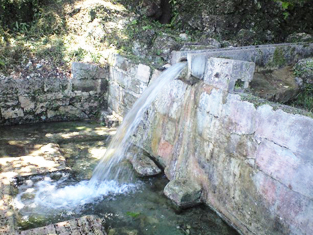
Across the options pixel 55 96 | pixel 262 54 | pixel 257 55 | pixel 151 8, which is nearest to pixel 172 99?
pixel 257 55

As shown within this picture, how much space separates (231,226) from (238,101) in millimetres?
1552

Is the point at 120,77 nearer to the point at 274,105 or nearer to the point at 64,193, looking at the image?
the point at 64,193

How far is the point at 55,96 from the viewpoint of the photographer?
22.8 feet

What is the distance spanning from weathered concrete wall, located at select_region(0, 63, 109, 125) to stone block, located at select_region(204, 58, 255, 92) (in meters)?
3.85

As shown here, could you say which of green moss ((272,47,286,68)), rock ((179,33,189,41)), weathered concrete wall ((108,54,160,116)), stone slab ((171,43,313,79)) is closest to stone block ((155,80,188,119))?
stone slab ((171,43,313,79))

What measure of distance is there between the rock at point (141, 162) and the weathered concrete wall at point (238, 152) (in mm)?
206

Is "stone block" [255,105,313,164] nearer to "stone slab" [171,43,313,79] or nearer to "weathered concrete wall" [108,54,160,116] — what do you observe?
"stone slab" [171,43,313,79]

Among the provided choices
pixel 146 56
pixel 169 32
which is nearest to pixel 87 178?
pixel 146 56

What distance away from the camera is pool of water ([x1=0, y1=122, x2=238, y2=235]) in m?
3.72

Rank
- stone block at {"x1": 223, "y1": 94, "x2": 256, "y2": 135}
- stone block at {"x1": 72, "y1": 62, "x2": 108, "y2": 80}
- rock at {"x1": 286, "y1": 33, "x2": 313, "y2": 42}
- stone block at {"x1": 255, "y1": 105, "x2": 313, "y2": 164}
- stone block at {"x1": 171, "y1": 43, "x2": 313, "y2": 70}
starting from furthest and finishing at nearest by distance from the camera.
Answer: stone block at {"x1": 72, "y1": 62, "x2": 108, "y2": 80} < rock at {"x1": 286, "y1": 33, "x2": 313, "y2": 42} < stone block at {"x1": 171, "y1": 43, "x2": 313, "y2": 70} < stone block at {"x1": 223, "y1": 94, "x2": 256, "y2": 135} < stone block at {"x1": 255, "y1": 105, "x2": 313, "y2": 164}

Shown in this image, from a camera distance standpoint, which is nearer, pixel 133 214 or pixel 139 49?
pixel 133 214

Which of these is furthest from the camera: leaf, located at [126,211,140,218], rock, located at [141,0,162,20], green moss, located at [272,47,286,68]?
rock, located at [141,0,162,20]

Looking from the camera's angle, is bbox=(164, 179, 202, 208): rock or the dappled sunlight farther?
the dappled sunlight

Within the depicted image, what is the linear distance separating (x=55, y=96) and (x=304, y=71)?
5097 millimetres
